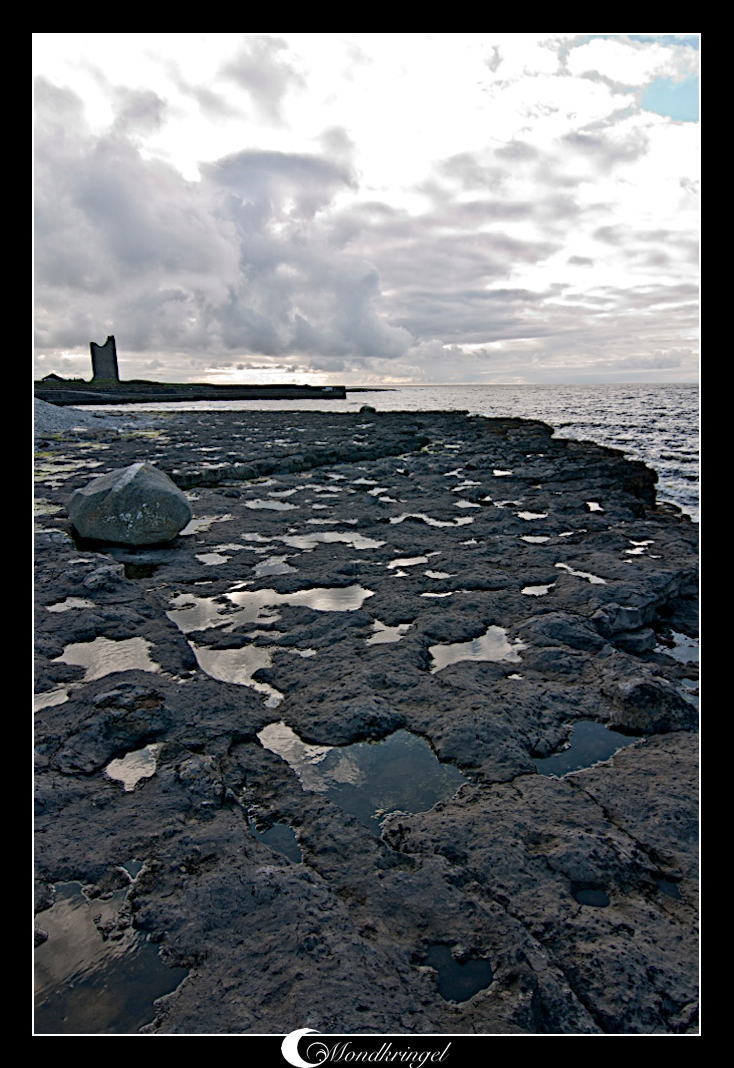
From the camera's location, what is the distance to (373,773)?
3.44m

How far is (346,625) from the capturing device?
217 inches

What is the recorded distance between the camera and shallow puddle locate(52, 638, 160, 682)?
459cm

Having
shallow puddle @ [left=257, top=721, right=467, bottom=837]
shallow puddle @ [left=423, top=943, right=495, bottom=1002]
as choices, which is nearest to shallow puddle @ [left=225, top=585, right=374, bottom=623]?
shallow puddle @ [left=257, top=721, right=467, bottom=837]

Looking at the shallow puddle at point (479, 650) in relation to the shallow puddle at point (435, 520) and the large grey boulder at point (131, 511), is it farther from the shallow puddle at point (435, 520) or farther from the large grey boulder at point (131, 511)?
the large grey boulder at point (131, 511)

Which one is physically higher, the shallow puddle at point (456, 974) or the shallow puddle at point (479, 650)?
the shallow puddle at point (479, 650)

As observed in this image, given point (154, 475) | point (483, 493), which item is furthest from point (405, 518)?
point (154, 475)

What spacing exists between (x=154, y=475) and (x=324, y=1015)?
7.46 meters

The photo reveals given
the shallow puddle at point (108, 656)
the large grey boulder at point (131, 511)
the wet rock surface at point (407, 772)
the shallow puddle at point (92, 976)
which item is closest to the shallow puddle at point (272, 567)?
the wet rock surface at point (407, 772)

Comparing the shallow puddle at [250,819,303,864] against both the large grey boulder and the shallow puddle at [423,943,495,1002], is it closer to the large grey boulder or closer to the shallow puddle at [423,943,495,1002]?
the shallow puddle at [423,943,495,1002]

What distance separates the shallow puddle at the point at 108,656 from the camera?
4.59 m

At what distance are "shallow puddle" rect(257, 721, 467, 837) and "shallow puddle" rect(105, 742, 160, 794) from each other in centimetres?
70

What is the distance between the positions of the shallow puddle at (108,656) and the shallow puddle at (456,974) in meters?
3.08

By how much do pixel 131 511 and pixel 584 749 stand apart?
21.5 ft
